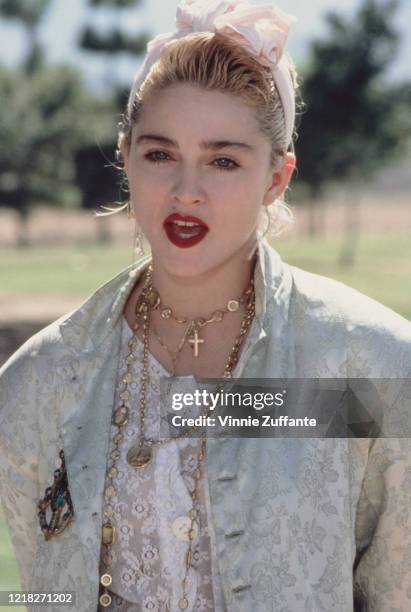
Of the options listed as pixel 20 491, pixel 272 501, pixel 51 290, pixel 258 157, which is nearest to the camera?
pixel 272 501

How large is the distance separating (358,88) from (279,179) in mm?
18341

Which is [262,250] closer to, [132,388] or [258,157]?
[258,157]

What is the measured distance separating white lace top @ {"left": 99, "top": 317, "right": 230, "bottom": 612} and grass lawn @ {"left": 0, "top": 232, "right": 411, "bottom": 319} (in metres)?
10.9

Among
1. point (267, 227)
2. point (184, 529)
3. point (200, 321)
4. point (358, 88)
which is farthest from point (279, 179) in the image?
point (358, 88)

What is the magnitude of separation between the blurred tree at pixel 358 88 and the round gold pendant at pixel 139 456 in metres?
18.2

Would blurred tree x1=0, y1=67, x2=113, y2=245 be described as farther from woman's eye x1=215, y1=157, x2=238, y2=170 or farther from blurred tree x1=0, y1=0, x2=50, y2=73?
blurred tree x1=0, y1=0, x2=50, y2=73

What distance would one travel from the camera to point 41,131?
67.0 ft

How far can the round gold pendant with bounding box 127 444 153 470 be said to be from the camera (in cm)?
225

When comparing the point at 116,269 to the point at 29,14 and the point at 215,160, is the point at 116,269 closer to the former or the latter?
the point at 215,160

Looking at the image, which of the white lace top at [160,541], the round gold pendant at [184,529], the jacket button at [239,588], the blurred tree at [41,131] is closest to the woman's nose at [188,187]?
the white lace top at [160,541]

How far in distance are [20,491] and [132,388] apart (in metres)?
0.36

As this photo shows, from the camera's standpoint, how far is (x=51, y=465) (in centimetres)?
235

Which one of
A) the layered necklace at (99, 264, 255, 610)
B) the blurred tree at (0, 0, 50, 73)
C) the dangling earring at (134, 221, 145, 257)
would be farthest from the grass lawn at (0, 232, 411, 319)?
the blurred tree at (0, 0, 50, 73)

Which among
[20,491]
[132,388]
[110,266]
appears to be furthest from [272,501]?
[110,266]
